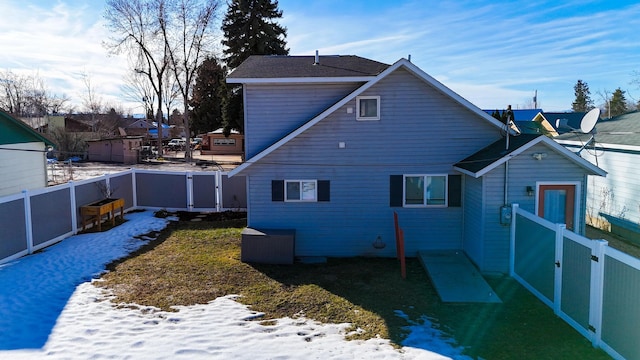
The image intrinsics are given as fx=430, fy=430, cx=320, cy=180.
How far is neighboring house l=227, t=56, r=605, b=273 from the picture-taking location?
38.3ft

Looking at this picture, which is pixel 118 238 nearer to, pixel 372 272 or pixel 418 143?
pixel 372 272

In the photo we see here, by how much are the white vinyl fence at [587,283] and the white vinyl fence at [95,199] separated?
11.7 meters

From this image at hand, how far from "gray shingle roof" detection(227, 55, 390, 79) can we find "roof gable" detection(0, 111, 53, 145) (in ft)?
30.9

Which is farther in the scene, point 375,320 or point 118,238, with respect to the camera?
point 118,238

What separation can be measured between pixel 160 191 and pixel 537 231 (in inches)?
562

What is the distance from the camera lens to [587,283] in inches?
266

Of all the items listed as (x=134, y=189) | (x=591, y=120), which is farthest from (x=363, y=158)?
(x=134, y=189)

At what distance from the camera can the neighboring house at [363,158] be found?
11.7m

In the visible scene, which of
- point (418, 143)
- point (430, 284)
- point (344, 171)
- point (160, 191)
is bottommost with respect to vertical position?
point (430, 284)

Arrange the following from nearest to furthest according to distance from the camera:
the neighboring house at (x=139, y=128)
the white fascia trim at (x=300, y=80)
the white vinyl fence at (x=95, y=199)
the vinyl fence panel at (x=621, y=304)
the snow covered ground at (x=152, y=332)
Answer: the vinyl fence panel at (x=621, y=304) < the snow covered ground at (x=152, y=332) < the white vinyl fence at (x=95, y=199) < the white fascia trim at (x=300, y=80) < the neighboring house at (x=139, y=128)

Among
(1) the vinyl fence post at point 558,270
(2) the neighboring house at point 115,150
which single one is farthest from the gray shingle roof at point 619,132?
(2) the neighboring house at point 115,150

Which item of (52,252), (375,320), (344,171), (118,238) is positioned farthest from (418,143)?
(52,252)

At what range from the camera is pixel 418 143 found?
39.0 ft

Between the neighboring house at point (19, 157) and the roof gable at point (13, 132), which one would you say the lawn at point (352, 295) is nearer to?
the neighboring house at point (19, 157)
